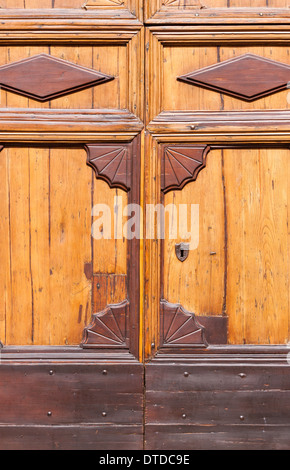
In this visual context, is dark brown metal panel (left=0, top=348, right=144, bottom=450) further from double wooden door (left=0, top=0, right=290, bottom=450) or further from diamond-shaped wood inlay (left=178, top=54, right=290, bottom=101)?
diamond-shaped wood inlay (left=178, top=54, right=290, bottom=101)

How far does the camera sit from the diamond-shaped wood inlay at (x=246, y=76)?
1.89 m

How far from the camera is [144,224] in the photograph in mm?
1905

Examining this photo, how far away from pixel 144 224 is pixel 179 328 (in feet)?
1.75

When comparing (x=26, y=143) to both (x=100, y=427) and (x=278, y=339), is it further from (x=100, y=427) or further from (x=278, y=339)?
(x=278, y=339)

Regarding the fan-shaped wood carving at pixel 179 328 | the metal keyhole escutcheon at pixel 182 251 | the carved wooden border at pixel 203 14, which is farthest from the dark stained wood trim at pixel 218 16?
the fan-shaped wood carving at pixel 179 328

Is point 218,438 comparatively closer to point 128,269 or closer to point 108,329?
point 108,329

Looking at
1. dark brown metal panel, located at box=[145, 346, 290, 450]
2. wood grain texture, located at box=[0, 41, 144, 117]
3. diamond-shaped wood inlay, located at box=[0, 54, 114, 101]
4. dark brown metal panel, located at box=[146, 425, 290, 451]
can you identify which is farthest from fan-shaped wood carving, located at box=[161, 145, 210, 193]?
dark brown metal panel, located at box=[146, 425, 290, 451]

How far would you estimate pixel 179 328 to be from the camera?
1.92m

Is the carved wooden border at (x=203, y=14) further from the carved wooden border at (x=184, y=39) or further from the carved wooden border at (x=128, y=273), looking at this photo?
the carved wooden border at (x=128, y=273)

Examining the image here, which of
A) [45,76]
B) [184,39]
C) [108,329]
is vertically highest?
[184,39]

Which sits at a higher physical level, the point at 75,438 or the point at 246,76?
the point at 246,76

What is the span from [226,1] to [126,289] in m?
1.48

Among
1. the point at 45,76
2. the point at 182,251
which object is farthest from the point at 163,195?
the point at 45,76

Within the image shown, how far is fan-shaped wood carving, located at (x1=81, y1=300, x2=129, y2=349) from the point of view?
1.92 m
